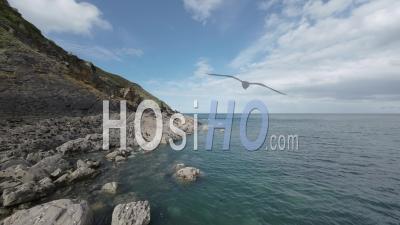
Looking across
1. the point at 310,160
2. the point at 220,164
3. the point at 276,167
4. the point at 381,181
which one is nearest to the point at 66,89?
the point at 220,164

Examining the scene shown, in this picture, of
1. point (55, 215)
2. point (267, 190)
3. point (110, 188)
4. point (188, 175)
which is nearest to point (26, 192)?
point (110, 188)

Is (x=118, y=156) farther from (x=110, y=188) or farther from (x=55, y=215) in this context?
(x=55, y=215)

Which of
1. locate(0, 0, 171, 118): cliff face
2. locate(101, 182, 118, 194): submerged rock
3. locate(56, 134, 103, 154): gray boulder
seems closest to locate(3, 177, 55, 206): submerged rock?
locate(101, 182, 118, 194): submerged rock

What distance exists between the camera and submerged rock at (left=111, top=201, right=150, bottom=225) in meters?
11.2

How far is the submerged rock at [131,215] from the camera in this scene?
441 inches

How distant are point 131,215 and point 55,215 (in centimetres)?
369

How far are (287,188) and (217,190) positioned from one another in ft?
20.1

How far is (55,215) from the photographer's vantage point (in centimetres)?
1016

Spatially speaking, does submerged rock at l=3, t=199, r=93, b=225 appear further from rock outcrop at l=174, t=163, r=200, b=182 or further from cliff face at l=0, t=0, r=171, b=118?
cliff face at l=0, t=0, r=171, b=118

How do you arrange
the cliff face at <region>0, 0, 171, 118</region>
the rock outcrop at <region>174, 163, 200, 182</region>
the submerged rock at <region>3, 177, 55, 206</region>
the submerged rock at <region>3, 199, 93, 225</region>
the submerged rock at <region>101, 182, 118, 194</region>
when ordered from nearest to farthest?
the submerged rock at <region>3, 199, 93, 225</region> < the submerged rock at <region>3, 177, 55, 206</region> < the submerged rock at <region>101, 182, 118, 194</region> < the rock outcrop at <region>174, 163, 200, 182</region> < the cliff face at <region>0, 0, 171, 118</region>

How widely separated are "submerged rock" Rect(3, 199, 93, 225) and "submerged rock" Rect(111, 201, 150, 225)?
1.46 m

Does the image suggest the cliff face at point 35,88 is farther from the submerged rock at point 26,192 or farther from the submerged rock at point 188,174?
the submerged rock at point 188,174

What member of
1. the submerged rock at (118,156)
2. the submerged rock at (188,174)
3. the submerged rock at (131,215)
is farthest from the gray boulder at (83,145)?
the submerged rock at (131,215)

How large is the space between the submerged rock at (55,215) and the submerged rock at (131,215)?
146cm
